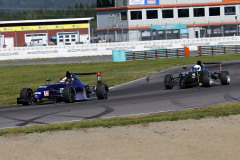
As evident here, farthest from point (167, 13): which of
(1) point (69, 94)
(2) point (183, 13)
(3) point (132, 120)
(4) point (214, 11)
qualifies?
(3) point (132, 120)

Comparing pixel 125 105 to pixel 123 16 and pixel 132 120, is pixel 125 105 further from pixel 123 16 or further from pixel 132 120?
pixel 123 16

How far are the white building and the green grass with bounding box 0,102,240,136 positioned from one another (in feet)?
147

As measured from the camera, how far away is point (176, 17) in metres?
61.4

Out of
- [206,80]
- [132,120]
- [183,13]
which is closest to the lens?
[132,120]

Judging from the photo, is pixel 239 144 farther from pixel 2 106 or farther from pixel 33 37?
pixel 33 37

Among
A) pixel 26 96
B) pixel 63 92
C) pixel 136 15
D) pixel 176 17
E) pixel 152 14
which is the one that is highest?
pixel 152 14

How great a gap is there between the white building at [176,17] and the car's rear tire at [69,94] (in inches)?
1605

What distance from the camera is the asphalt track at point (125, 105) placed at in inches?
572

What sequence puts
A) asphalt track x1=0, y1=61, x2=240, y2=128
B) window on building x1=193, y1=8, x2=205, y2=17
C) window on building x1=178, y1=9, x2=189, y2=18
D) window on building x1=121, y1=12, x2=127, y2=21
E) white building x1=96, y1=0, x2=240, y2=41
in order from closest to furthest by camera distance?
asphalt track x1=0, y1=61, x2=240, y2=128
white building x1=96, y1=0, x2=240, y2=41
window on building x1=121, y1=12, x2=127, y2=21
window on building x1=178, y1=9, x2=189, y2=18
window on building x1=193, y1=8, x2=205, y2=17

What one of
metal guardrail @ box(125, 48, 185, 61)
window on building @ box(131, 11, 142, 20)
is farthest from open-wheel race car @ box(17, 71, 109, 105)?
window on building @ box(131, 11, 142, 20)

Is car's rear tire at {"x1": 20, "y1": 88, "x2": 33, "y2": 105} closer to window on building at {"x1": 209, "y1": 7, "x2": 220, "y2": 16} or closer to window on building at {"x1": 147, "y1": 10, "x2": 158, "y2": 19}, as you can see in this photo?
window on building at {"x1": 147, "y1": 10, "x2": 158, "y2": 19}

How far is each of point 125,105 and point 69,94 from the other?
240 cm

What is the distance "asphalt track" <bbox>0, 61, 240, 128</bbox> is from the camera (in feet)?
47.6

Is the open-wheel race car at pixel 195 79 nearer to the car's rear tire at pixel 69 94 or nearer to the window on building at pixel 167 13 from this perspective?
the car's rear tire at pixel 69 94
